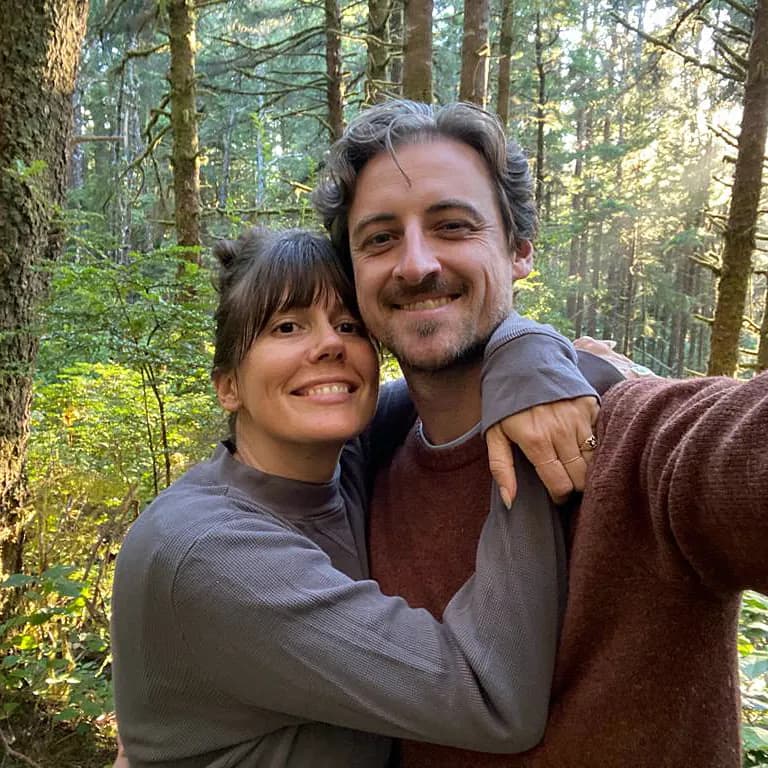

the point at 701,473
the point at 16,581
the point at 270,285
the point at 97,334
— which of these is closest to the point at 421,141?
the point at 270,285

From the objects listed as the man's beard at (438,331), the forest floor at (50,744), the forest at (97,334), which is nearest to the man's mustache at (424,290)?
the man's beard at (438,331)

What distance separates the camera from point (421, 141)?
1.75m

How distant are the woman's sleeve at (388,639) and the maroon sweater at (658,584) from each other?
8 cm

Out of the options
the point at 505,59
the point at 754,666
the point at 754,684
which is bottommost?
the point at 754,684

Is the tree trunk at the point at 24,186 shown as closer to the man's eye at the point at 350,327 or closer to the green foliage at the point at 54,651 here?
the green foliage at the point at 54,651

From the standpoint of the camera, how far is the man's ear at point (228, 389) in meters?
1.79

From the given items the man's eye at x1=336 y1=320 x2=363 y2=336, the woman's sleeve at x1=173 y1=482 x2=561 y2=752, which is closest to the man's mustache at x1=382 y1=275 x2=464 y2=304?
the man's eye at x1=336 y1=320 x2=363 y2=336

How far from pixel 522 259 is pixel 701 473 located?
4.08 ft

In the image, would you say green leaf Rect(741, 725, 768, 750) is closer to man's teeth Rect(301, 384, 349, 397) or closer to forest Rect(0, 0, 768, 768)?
forest Rect(0, 0, 768, 768)

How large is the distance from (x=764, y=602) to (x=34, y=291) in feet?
13.0

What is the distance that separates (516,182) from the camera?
191 centimetres

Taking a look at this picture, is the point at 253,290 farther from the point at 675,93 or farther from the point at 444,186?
the point at 675,93

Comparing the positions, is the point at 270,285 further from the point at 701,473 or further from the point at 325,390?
the point at 701,473

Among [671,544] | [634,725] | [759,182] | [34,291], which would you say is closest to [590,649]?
[634,725]
